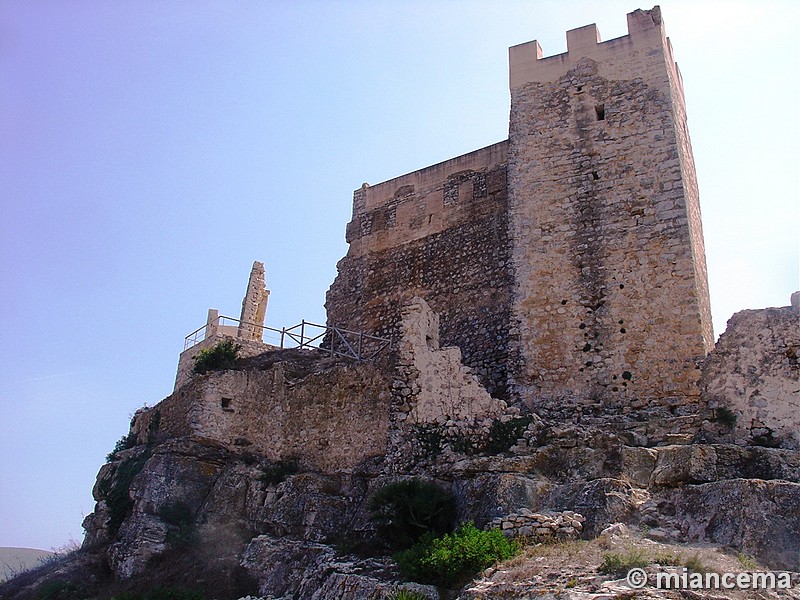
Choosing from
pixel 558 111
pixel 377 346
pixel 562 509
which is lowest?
pixel 562 509

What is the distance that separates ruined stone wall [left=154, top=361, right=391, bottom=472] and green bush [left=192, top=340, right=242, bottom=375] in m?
0.85

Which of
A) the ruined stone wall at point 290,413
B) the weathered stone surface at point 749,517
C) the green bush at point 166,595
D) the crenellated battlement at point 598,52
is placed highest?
the crenellated battlement at point 598,52

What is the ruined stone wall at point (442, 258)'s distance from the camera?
55.3 feet

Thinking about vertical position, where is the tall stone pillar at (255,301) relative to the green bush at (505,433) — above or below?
above

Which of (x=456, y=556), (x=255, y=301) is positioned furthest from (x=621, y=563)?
(x=255, y=301)

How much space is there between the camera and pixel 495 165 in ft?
61.1

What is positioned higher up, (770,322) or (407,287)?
(407,287)

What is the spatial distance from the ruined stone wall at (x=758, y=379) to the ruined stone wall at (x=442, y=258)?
4962mm

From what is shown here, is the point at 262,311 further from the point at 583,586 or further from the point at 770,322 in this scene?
the point at 583,586

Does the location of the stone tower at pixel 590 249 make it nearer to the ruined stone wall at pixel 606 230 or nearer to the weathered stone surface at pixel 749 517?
the ruined stone wall at pixel 606 230

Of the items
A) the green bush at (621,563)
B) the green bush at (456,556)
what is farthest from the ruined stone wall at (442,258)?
the green bush at (621,563)

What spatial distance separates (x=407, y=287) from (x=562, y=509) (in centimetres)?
973

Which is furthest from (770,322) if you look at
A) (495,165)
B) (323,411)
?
(495,165)

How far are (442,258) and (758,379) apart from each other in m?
8.78
